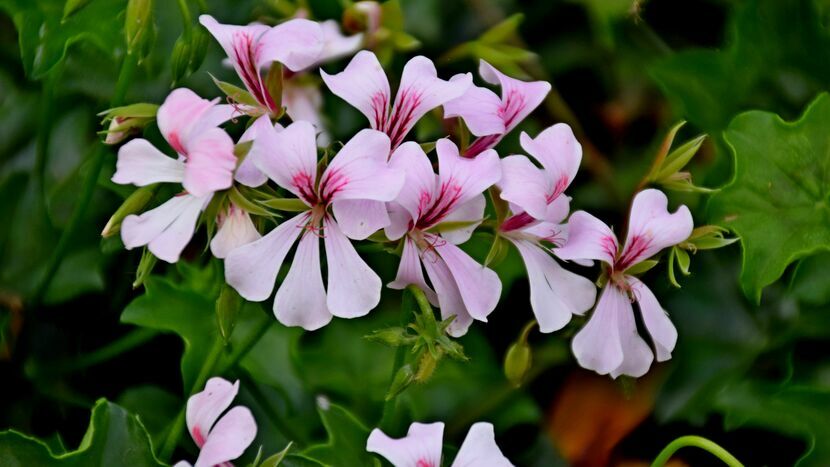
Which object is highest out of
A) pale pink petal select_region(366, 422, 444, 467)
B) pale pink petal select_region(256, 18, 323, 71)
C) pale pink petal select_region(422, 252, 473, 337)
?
pale pink petal select_region(256, 18, 323, 71)

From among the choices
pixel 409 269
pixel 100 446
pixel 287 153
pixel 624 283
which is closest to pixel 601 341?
pixel 624 283

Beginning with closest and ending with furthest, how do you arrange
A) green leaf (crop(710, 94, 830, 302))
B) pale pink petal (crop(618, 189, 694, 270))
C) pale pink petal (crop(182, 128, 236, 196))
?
pale pink petal (crop(182, 128, 236, 196)), pale pink petal (crop(618, 189, 694, 270)), green leaf (crop(710, 94, 830, 302))

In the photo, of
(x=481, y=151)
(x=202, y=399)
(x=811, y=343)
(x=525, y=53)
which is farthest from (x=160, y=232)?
(x=811, y=343)

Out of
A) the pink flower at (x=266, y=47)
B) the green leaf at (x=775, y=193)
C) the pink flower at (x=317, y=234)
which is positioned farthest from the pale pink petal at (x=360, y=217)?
the green leaf at (x=775, y=193)

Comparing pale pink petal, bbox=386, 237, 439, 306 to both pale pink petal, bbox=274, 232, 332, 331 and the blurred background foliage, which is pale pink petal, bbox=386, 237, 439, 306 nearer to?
pale pink petal, bbox=274, 232, 332, 331

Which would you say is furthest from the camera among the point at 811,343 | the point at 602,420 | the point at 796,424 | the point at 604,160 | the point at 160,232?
the point at 604,160

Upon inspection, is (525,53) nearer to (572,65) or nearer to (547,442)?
(572,65)

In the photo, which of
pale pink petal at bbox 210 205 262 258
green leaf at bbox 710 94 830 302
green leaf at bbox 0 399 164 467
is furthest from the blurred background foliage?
pale pink petal at bbox 210 205 262 258
